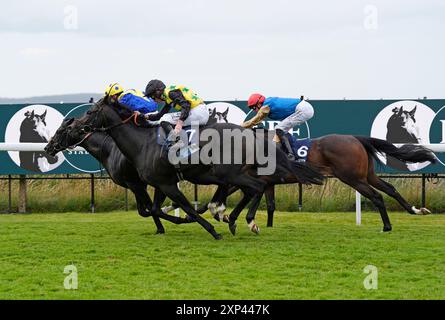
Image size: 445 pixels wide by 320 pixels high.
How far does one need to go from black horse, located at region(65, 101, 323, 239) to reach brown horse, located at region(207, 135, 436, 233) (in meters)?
0.60

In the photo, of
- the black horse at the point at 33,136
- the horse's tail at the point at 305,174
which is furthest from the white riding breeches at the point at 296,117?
the black horse at the point at 33,136

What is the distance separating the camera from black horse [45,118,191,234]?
31.7ft

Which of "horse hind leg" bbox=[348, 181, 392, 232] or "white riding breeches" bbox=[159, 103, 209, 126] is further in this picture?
"horse hind leg" bbox=[348, 181, 392, 232]

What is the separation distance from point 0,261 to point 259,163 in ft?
9.75

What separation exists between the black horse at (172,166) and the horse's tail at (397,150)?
39.7 inches

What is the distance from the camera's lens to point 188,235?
9750 mm

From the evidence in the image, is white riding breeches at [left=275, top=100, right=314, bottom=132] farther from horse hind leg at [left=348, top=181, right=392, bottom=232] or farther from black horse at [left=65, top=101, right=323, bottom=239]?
horse hind leg at [left=348, top=181, right=392, bottom=232]

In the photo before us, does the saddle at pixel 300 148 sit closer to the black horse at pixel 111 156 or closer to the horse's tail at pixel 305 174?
the horse's tail at pixel 305 174

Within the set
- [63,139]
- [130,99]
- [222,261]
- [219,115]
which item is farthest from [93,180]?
[222,261]

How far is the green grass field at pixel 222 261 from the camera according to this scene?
6.27 metres

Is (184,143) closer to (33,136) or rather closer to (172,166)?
(172,166)

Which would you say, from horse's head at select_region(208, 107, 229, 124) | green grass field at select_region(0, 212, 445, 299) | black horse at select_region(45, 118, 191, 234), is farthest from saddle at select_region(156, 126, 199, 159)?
horse's head at select_region(208, 107, 229, 124)
